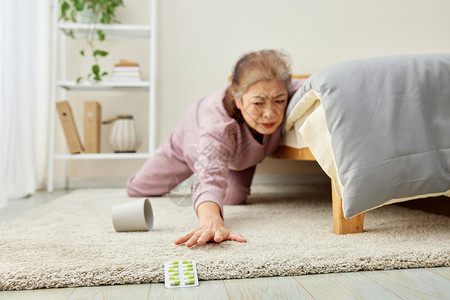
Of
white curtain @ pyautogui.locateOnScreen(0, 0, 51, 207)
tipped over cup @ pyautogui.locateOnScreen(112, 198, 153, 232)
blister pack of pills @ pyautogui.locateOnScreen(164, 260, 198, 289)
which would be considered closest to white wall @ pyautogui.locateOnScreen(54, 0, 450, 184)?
white curtain @ pyautogui.locateOnScreen(0, 0, 51, 207)

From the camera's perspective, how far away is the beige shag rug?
738 mm

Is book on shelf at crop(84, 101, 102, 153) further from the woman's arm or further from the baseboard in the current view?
the woman's arm

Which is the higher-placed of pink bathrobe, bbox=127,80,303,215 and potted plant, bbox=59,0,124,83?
potted plant, bbox=59,0,124,83

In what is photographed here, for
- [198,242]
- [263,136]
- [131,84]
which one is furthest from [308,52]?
[198,242]

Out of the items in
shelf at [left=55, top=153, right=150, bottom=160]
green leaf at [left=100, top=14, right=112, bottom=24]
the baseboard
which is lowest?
the baseboard

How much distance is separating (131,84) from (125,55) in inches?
15.1

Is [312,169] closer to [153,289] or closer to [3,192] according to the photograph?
[3,192]

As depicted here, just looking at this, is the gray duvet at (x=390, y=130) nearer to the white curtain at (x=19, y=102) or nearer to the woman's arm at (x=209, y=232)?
the woman's arm at (x=209, y=232)

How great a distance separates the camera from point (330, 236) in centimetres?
102

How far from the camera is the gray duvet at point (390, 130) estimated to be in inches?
35.9

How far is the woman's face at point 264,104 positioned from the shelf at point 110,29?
1.31 meters

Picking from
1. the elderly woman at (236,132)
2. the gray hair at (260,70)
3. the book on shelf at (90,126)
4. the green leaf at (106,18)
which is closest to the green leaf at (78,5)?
the green leaf at (106,18)

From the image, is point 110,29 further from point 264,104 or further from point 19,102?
point 264,104

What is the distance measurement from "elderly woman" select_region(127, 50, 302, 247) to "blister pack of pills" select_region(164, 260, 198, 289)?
0.41 feet
